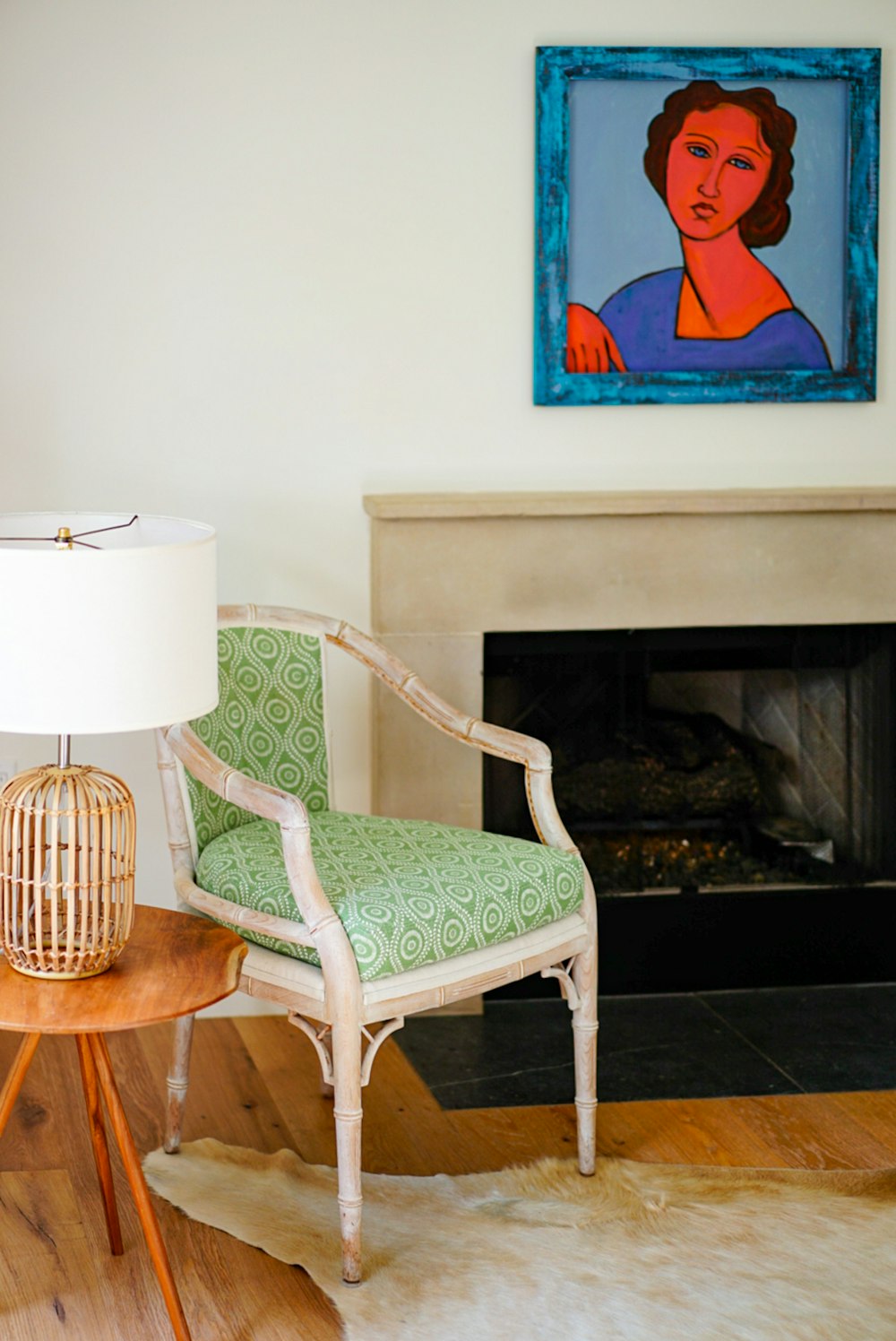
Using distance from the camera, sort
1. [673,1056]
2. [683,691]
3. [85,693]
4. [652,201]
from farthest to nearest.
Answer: [683,691] → [652,201] → [673,1056] → [85,693]

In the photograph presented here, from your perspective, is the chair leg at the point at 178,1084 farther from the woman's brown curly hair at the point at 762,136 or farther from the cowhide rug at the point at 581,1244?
the woman's brown curly hair at the point at 762,136

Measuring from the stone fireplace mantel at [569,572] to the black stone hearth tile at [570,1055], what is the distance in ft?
1.53

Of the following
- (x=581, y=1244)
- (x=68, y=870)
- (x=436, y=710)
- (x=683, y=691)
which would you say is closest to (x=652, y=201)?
(x=683, y=691)

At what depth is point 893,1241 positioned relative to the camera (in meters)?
2.33

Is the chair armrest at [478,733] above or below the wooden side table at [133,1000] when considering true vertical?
above

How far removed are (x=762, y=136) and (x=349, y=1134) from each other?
228cm

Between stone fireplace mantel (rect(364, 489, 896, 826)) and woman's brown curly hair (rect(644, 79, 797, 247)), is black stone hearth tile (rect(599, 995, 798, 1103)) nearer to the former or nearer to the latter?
stone fireplace mantel (rect(364, 489, 896, 826))

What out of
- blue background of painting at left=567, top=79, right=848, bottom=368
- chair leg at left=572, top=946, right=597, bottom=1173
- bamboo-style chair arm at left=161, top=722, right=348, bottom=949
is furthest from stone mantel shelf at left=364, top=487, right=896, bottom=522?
chair leg at left=572, top=946, right=597, bottom=1173

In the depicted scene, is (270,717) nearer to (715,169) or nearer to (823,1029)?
(823,1029)

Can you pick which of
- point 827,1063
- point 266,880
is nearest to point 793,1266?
point 827,1063

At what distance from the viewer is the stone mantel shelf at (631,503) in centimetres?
315

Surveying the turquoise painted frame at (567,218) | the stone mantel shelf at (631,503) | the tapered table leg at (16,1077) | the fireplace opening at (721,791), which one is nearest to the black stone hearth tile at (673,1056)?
the fireplace opening at (721,791)

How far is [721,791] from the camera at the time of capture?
3516mm

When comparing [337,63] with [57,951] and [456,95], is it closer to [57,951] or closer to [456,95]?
[456,95]
